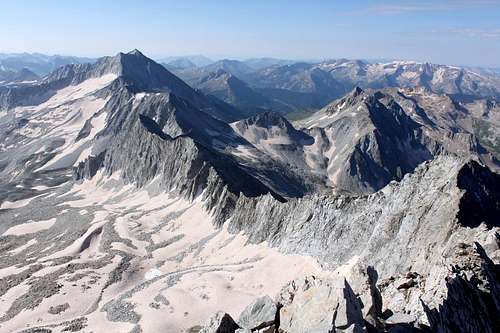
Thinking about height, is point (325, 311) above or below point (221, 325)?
above

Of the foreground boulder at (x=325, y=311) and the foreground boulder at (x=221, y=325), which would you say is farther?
the foreground boulder at (x=221, y=325)

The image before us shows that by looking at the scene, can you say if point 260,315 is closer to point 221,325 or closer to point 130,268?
point 221,325

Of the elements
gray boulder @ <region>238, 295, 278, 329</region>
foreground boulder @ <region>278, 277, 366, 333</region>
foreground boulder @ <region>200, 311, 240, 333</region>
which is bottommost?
foreground boulder @ <region>200, 311, 240, 333</region>

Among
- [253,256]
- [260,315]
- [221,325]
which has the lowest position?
[253,256]

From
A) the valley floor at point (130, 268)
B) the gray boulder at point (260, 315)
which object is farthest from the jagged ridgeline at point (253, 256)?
the valley floor at point (130, 268)

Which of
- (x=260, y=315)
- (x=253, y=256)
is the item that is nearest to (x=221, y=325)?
(x=260, y=315)

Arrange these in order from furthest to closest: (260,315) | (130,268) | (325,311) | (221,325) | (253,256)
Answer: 1. (130,268)
2. (253,256)
3. (221,325)
4. (260,315)
5. (325,311)

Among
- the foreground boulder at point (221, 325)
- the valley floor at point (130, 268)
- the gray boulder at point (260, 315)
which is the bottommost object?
the valley floor at point (130, 268)

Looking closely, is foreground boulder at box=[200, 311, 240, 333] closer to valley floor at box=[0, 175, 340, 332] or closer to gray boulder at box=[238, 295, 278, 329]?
gray boulder at box=[238, 295, 278, 329]

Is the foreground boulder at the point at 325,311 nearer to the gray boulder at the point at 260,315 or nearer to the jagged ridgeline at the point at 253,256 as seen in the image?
the jagged ridgeline at the point at 253,256

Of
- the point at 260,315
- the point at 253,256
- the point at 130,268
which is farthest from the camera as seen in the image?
the point at 130,268

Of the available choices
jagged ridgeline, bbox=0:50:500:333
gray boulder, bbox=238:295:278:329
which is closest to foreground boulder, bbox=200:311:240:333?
jagged ridgeline, bbox=0:50:500:333

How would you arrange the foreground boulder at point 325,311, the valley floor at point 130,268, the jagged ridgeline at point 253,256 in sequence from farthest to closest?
the valley floor at point 130,268 → the jagged ridgeline at point 253,256 → the foreground boulder at point 325,311

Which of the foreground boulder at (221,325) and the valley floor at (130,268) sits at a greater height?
the foreground boulder at (221,325)
